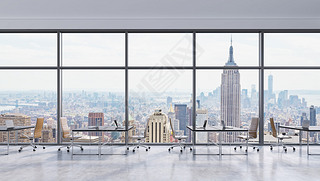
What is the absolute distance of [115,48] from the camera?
799cm

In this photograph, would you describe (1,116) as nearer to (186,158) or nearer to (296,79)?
(186,158)

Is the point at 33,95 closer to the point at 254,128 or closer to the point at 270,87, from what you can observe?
the point at 254,128

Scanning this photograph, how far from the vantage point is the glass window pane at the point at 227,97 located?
7977mm

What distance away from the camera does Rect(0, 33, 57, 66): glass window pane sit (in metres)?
7.96

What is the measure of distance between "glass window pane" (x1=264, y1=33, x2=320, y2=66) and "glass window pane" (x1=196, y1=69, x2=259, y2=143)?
0.79 meters

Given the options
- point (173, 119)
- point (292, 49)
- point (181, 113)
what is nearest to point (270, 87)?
point (292, 49)

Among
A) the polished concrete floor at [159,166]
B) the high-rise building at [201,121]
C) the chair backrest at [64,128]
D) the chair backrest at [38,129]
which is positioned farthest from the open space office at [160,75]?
the polished concrete floor at [159,166]

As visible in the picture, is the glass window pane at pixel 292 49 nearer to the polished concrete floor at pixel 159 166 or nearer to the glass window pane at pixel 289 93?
the glass window pane at pixel 289 93

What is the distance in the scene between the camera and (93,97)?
8.06 meters

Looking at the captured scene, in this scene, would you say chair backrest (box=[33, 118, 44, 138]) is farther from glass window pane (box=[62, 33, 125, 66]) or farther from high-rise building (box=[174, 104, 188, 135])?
high-rise building (box=[174, 104, 188, 135])
